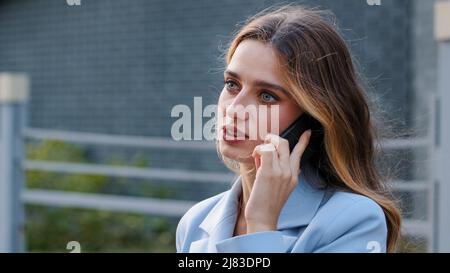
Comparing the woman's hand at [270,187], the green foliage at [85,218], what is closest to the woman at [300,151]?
the woman's hand at [270,187]

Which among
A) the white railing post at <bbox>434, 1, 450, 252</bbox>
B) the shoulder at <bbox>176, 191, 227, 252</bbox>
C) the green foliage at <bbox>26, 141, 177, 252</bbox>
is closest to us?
the shoulder at <bbox>176, 191, 227, 252</bbox>

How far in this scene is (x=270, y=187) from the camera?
3.84ft

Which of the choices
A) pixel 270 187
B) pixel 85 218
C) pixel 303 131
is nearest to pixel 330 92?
pixel 303 131

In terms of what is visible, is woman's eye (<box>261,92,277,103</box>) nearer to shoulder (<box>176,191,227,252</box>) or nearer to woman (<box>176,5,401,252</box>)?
woman (<box>176,5,401,252</box>)

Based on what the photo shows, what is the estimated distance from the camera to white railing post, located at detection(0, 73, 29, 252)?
12.2 feet

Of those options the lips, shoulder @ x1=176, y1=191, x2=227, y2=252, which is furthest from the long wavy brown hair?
shoulder @ x1=176, y1=191, x2=227, y2=252

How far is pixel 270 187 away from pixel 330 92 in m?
0.19

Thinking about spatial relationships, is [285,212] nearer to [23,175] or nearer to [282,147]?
[282,147]

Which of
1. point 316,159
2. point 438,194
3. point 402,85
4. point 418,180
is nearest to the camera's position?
point 316,159

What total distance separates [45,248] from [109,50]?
5.96ft

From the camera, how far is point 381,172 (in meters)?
1.36

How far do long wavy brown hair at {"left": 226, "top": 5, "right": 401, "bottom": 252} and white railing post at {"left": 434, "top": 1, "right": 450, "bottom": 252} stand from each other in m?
0.83
